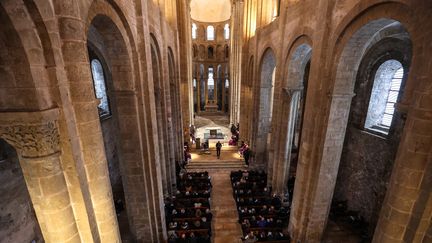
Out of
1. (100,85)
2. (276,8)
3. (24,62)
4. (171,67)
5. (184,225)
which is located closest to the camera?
(24,62)

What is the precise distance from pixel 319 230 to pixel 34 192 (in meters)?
9.20

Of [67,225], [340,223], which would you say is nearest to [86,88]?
[67,225]

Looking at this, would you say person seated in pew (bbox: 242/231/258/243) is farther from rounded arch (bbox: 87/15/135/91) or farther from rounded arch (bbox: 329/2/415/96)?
rounded arch (bbox: 87/15/135/91)

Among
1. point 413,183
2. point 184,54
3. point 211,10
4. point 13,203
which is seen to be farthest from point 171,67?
point 211,10

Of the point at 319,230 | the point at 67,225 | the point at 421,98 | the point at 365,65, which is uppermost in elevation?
the point at 365,65

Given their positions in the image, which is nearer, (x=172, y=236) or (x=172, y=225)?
(x=172, y=236)

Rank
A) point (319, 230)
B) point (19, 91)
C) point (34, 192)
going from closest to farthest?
point (19, 91) → point (34, 192) → point (319, 230)

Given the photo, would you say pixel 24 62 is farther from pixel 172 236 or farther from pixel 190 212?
pixel 190 212

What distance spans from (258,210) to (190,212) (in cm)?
349

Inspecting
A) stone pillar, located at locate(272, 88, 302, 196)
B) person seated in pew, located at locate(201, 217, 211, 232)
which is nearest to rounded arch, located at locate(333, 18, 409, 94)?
stone pillar, located at locate(272, 88, 302, 196)

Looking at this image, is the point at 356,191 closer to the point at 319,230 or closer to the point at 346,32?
the point at 319,230

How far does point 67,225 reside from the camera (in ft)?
11.2

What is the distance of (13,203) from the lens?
5.27m

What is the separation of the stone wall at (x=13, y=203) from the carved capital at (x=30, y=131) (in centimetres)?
302
